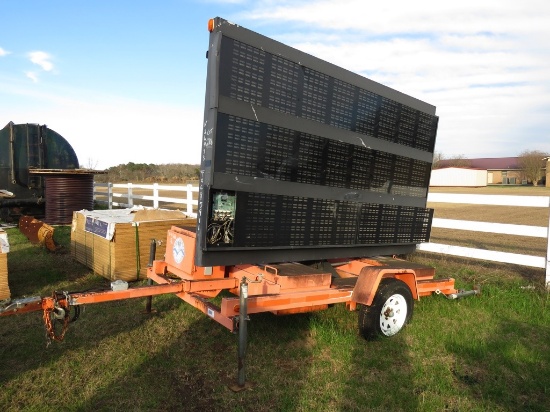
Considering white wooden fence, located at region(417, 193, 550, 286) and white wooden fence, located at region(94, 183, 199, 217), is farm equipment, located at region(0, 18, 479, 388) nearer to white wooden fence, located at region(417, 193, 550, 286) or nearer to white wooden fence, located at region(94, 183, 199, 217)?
white wooden fence, located at region(417, 193, 550, 286)

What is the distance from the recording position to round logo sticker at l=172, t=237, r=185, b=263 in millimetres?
4969

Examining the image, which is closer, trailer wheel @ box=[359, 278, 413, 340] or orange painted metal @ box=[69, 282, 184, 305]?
orange painted metal @ box=[69, 282, 184, 305]

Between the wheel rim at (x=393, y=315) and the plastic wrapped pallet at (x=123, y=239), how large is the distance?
3552 millimetres

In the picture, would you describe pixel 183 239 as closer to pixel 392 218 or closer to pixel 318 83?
pixel 318 83

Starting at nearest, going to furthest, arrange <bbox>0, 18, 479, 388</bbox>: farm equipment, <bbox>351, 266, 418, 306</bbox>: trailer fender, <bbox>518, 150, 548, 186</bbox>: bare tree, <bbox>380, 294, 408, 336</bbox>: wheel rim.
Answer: <bbox>0, 18, 479, 388</bbox>: farm equipment → <bbox>351, 266, 418, 306</bbox>: trailer fender → <bbox>380, 294, 408, 336</bbox>: wheel rim → <bbox>518, 150, 548, 186</bbox>: bare tree

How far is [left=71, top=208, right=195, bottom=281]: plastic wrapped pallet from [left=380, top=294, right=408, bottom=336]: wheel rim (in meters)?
3.55

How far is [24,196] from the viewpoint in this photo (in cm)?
1470

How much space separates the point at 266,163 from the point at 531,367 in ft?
11.0

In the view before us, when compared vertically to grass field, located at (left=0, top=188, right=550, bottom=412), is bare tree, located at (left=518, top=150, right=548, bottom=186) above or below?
above

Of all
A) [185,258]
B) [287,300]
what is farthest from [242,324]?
[185,258]

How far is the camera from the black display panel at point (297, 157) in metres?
4.12

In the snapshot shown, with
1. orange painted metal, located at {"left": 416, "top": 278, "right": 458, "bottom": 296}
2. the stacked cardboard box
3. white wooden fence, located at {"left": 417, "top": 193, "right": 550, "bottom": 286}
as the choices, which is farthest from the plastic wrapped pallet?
white wooden fence, located at {"left": 417, "top": 193, "right": 550, "bottom": 286}

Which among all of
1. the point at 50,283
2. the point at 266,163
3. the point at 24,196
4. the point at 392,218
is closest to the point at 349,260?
the point at 392,218

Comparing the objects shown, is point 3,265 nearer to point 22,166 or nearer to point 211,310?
point 211,310
